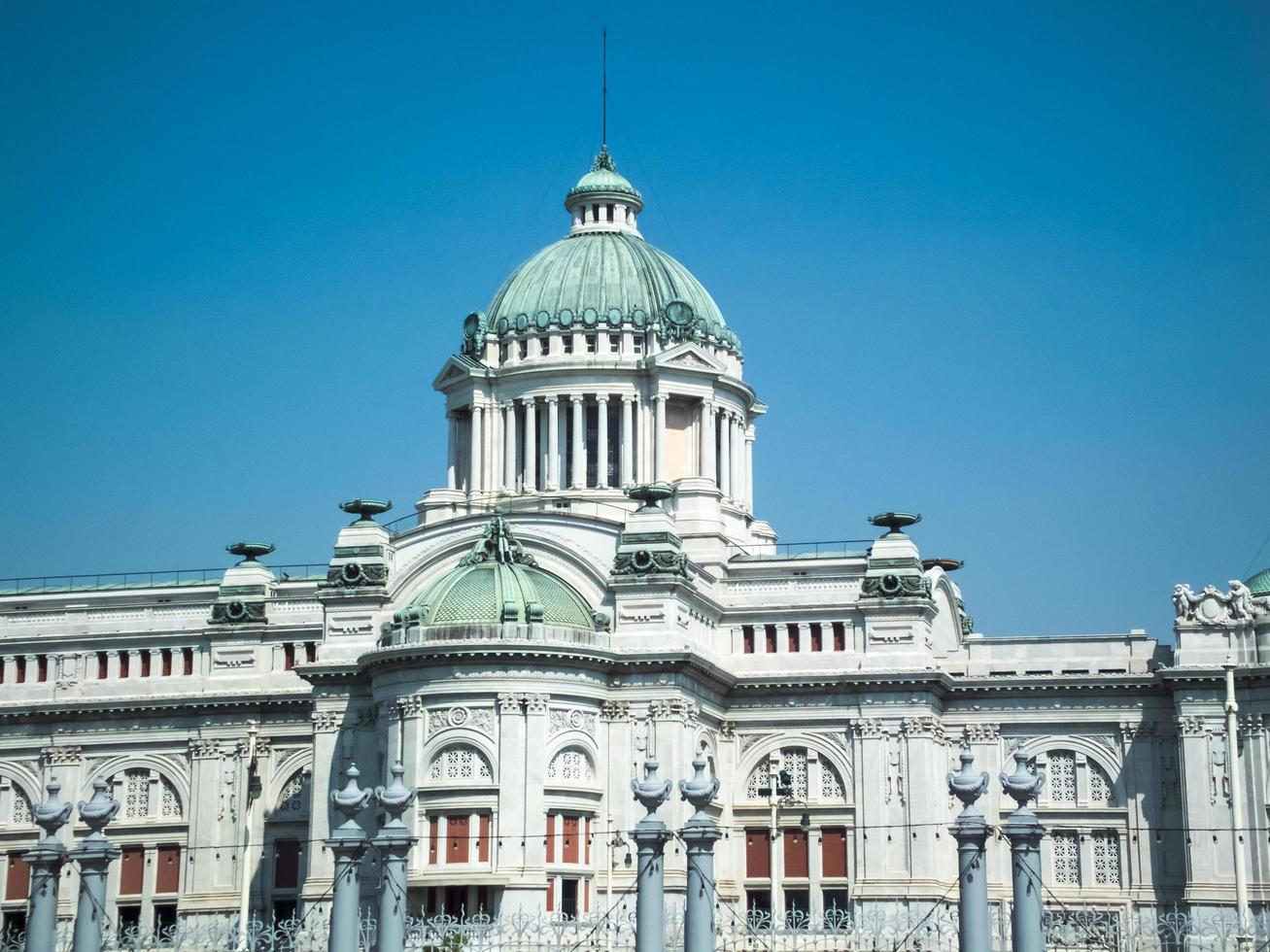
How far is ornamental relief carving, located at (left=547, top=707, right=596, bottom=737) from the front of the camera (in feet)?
306

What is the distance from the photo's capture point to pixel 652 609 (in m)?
96.9

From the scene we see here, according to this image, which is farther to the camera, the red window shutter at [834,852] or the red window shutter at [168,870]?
the red window shutter at [168,870]

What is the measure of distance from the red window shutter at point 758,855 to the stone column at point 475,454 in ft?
71.6

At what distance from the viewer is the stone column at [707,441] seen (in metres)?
110

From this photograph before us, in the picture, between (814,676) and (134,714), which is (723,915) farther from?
(134,714)

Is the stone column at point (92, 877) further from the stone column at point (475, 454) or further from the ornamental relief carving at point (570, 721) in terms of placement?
the stone column at point (475, 454)

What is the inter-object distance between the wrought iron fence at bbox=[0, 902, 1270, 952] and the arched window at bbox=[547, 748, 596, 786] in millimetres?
5388

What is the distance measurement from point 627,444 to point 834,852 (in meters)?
22.0

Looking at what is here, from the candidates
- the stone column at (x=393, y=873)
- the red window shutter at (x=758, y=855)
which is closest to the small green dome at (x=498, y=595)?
the red window shutter at (x=758, y=855)

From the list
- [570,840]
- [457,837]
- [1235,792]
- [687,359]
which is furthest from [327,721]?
[1235,792]

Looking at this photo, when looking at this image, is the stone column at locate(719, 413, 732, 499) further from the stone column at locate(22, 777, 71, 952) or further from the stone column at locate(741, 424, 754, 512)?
the stone column at locate(22, 777, 71, 952)

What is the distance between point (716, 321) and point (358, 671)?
90.9ft

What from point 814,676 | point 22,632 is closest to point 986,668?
point 814,676

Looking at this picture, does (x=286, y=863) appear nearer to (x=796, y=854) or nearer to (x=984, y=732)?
(x=796, y=854)
